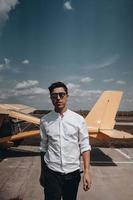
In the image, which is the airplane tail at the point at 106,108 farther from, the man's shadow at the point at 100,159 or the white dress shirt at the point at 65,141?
the white dress shirt at the point at 65,141

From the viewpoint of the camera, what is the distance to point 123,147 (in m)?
16.6

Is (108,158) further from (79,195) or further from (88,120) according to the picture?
(79,195)

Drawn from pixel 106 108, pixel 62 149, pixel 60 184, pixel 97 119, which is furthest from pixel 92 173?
pixel 62 149

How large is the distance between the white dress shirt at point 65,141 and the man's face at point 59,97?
11cm

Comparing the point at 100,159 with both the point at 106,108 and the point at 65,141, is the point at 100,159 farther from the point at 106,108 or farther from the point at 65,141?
the point at 65,141

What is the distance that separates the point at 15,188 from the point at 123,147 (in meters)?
9.90

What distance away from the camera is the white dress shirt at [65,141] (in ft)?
11.4

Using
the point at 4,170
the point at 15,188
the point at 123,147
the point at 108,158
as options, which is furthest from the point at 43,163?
the point at 123,147

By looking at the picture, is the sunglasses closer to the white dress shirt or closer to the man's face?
the man's face

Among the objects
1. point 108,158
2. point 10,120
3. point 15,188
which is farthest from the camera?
point 10,120

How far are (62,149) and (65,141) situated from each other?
Result: 108 mm

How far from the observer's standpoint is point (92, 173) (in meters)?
9.95

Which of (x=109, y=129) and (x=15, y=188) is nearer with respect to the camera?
(x=15, y=188)

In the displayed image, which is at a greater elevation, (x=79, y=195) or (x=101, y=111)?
(x=101, y=111)
